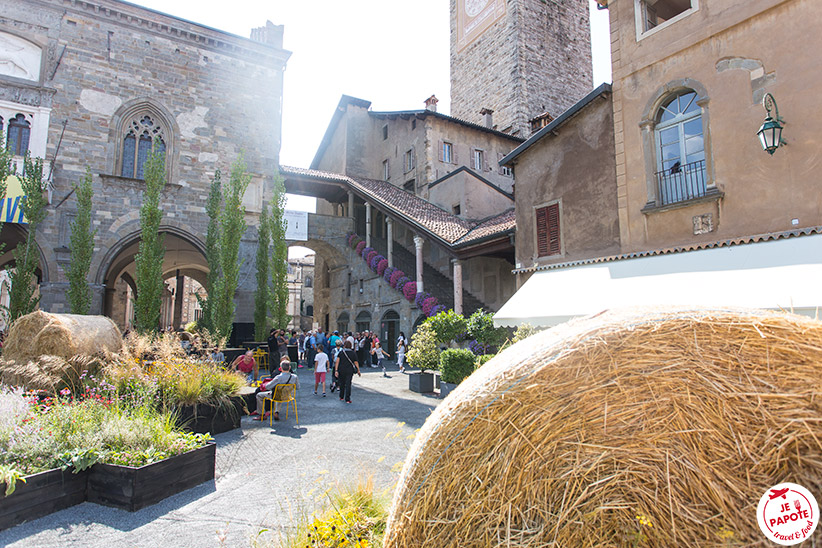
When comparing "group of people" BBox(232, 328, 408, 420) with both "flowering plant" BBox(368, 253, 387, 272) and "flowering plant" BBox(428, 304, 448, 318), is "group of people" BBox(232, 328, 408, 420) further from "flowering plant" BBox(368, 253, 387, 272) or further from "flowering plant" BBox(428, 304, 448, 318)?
"flowering plant" BBox(368, 253, 387, 272)

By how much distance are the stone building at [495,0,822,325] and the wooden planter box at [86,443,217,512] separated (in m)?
5.57

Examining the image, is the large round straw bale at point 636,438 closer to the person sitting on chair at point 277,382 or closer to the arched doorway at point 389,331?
the person sitting on chair at point 277,382

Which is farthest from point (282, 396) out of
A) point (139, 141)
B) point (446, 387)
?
point (139, 141)

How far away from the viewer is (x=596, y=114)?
428 inches

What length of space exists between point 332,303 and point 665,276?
66.5 feet

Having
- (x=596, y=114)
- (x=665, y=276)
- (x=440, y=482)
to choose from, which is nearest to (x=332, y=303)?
(x=596, y=114)

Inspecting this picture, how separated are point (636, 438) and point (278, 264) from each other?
60.8ft

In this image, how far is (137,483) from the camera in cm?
404

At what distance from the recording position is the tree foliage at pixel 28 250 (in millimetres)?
15094

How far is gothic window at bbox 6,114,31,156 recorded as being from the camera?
55.5 ft

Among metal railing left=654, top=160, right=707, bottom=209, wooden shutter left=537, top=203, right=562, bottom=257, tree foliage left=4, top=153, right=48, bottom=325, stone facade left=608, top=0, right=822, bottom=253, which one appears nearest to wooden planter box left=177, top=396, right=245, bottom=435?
wooden shutter left=537, top=203, right=562, bottom=257

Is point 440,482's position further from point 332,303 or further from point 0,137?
point 332,303

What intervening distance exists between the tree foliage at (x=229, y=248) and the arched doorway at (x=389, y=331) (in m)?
6.38

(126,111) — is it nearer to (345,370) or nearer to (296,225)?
(296,225)
